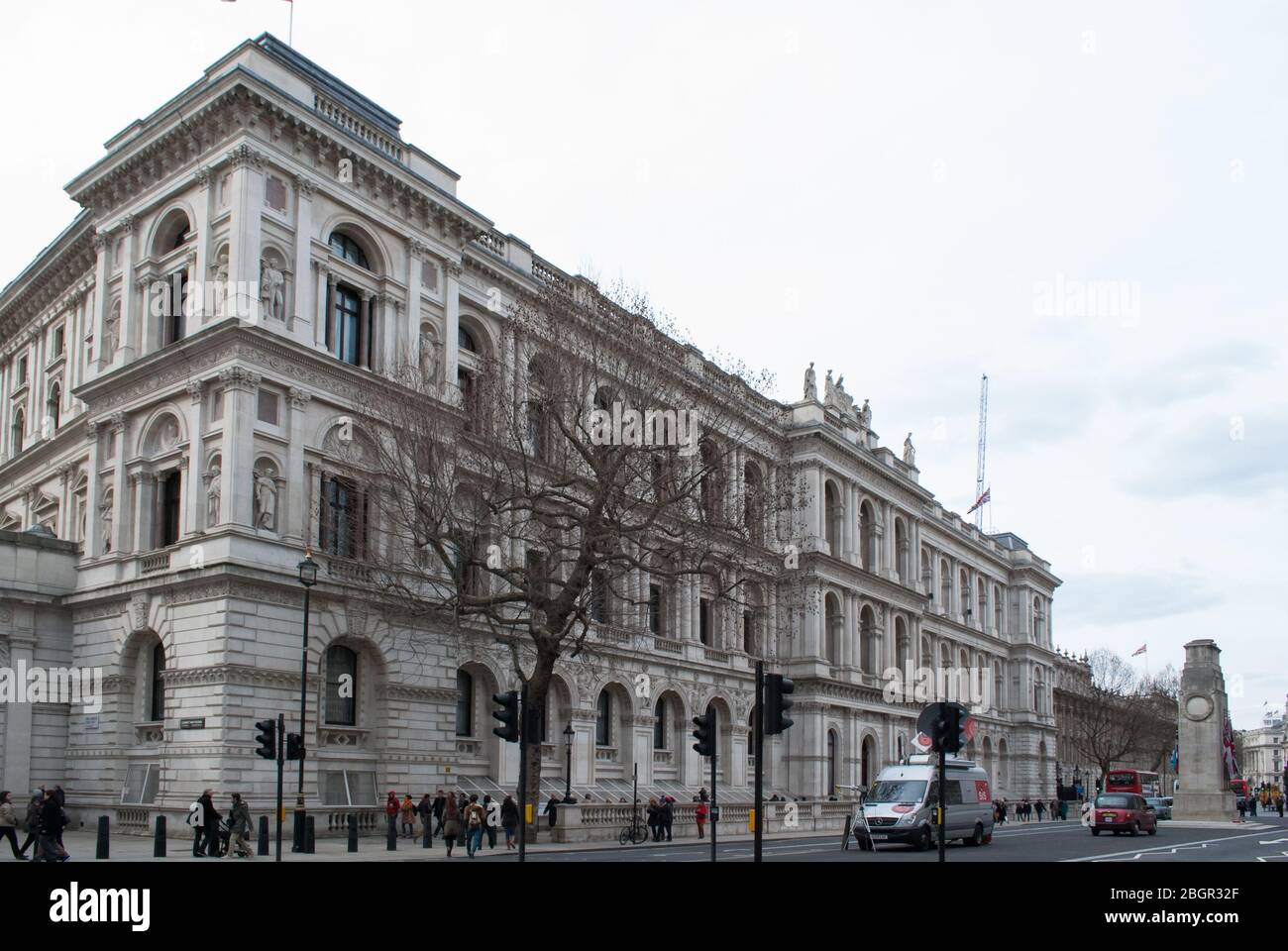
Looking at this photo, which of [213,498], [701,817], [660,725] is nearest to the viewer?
[213,498]

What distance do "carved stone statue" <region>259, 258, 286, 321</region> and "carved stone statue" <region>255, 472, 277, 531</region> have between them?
15.2 ft

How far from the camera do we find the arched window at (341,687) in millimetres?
37750

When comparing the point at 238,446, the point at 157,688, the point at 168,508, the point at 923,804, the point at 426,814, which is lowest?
the point at 426,814

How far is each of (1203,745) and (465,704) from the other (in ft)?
120

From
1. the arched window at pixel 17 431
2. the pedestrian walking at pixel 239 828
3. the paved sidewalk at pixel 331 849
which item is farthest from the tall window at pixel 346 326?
the arched window at pixel 17 431

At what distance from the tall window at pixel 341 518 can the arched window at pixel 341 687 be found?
285 cm

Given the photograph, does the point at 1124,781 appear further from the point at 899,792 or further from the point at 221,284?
the point at 221,284

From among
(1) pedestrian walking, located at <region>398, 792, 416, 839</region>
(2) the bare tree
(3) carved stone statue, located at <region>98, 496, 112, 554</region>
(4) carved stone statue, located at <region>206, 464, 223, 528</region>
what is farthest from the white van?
(3) carved stone statue, located at <region>98, 496, 112, 554</region>

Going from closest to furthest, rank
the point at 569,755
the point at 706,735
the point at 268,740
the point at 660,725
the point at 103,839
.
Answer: the point at 706,735, the point at 103,839, the point at 268,740, the point at 569,755, the point at 660,725

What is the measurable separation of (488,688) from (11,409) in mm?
26139

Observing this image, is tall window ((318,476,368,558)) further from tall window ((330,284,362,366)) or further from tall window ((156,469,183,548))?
tall window ((156,469,183,548))

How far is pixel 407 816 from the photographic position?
1458 inches

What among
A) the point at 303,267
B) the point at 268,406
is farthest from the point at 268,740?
the point at 303,267

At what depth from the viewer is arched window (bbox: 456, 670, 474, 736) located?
43.1 metres
